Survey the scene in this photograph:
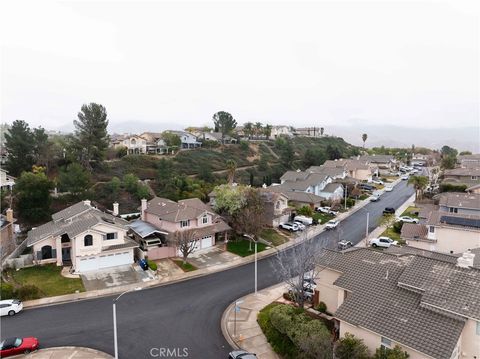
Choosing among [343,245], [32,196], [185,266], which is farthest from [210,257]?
[32,196]

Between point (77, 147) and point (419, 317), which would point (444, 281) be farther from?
point (77, 147)

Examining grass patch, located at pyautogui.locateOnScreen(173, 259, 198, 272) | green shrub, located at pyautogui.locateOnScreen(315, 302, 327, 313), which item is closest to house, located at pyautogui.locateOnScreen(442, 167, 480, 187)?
green shrub, located at pyautogui.locateOnScreen(315, 302, 327, 313)

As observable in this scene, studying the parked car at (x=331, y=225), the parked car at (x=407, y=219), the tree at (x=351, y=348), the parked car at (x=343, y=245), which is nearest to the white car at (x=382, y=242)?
the parked car at (x=343, y=245)

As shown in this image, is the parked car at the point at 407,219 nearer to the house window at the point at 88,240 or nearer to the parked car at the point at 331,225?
the parked car at the point at 331,225

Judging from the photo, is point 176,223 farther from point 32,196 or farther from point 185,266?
point 32,196

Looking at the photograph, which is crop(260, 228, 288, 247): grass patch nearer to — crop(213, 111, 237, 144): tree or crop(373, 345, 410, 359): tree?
crop(373, 345, 410, 359): tree

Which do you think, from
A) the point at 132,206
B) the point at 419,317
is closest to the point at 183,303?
the point at 419,317
